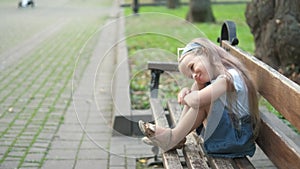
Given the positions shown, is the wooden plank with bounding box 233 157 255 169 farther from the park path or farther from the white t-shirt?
the park path

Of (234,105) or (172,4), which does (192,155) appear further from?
(172,4)

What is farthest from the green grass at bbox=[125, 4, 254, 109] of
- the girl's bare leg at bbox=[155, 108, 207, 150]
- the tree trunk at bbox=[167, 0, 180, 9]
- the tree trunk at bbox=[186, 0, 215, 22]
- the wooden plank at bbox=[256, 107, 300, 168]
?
the tree trunk at bbox=[167, 0, 180, 9]

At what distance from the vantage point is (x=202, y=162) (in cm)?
298

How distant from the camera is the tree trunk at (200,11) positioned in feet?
52.1

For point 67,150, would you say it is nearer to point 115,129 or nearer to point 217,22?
point 115,129

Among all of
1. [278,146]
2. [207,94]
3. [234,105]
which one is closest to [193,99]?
[207,94]

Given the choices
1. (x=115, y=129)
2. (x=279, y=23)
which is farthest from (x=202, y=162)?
(x=279, y=23)

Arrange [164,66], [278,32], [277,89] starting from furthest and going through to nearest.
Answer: [278,32], [164,66], [277,89]

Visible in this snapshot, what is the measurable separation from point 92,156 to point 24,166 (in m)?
0.59

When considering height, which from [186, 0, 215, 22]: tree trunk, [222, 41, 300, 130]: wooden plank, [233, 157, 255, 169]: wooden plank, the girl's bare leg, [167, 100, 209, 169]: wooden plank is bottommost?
[186, 0, 215, 22]: tree trunk

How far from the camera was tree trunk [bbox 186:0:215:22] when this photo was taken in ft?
52.1

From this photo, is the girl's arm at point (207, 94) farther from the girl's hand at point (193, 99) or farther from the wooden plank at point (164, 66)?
the wooden plank at point (164, 66)

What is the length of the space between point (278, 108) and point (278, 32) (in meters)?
3.08

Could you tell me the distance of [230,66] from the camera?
116 inches
